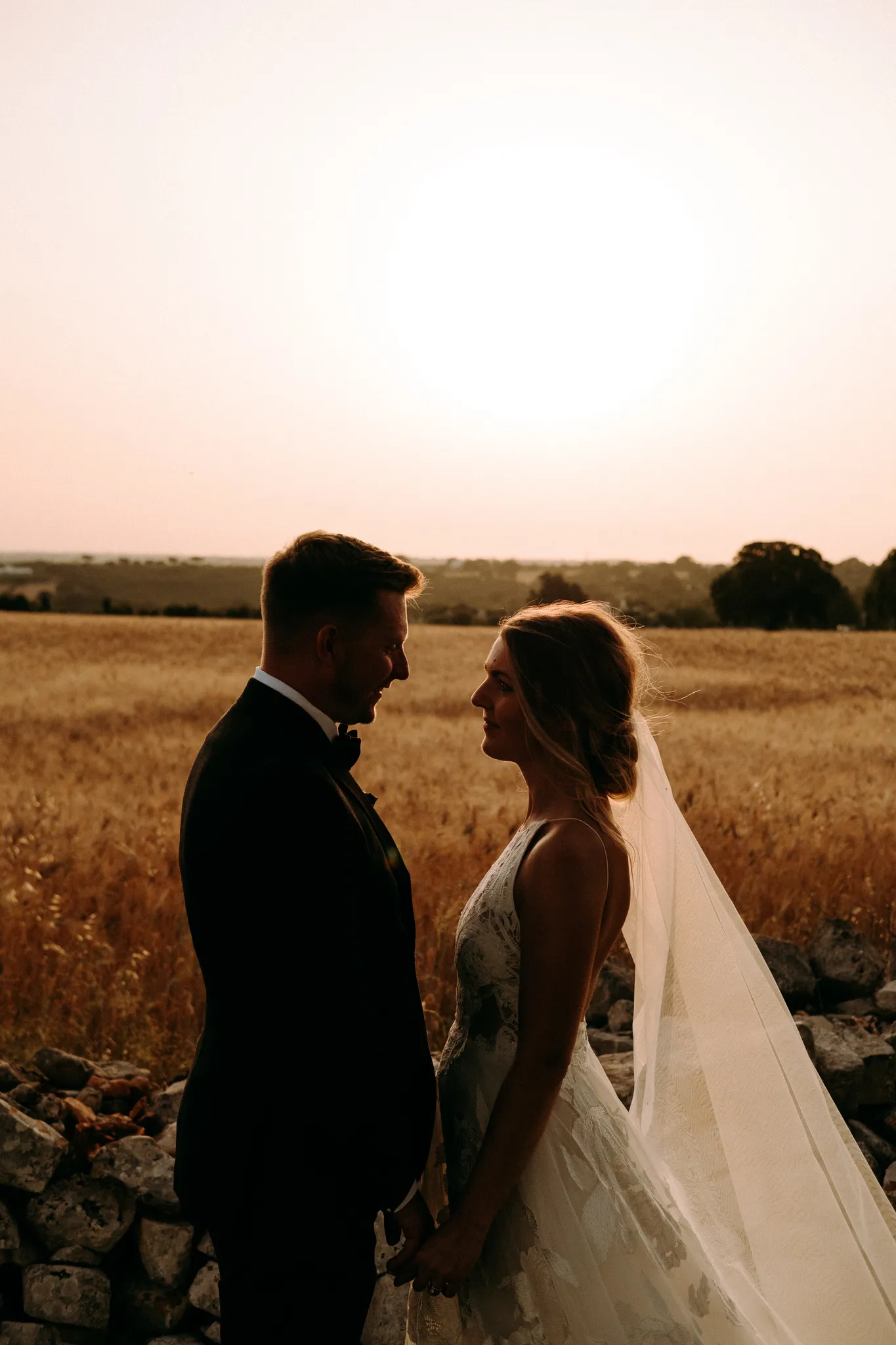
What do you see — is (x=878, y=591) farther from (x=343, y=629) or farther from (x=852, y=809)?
(x=343, y=629)

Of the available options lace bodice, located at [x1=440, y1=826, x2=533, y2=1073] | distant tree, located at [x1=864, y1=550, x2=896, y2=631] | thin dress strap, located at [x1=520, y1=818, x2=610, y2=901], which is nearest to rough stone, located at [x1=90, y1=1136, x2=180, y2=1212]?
lace bodice, located at [x1=440, y1=826, x2=533, y2=1073]

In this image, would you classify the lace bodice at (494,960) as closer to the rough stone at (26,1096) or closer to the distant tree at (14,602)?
the rough stone at (26,1096)

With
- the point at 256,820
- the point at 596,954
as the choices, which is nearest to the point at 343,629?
the point at 256,820

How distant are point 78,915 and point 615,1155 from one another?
14.1 ft

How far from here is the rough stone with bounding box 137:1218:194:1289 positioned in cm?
357

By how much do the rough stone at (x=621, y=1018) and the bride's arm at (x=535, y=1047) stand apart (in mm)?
2894

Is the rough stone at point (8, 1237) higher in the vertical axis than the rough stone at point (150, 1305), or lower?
higher

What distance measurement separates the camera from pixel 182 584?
47562mm

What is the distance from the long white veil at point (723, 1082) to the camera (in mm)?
3080

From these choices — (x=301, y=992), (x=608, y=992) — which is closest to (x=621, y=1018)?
(x=608, y=992)

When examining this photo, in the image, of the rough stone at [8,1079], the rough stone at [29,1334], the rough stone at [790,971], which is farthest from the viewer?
the rough stone at [790,971]

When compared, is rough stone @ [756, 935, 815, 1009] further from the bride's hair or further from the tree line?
the tree line

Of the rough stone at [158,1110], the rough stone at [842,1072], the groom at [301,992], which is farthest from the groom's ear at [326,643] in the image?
the rough stone at [842,1072]

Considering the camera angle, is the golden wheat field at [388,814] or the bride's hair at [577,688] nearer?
the bride's hair at [577,688]
